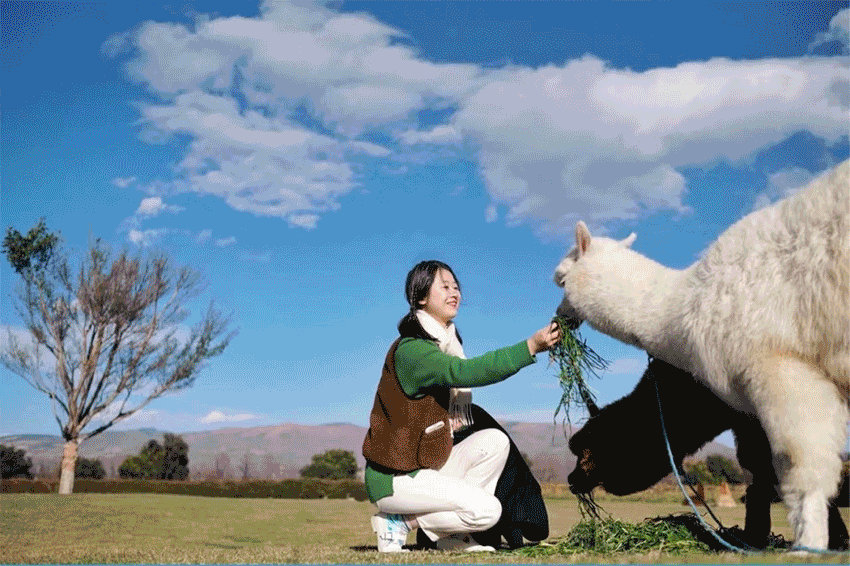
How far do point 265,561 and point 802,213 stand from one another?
446cm

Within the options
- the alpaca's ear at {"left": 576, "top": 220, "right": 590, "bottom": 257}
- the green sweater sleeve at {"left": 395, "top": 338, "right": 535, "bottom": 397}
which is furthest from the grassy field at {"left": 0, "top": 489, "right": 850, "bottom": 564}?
the alpaca's ear at {"left": 576, "top": 220, "right": 590, "bottom": 257}

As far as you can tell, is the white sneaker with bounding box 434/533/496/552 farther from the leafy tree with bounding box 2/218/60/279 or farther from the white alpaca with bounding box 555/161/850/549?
the leafy tree with bounding box 2/218/60/279

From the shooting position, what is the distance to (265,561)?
5902 mm

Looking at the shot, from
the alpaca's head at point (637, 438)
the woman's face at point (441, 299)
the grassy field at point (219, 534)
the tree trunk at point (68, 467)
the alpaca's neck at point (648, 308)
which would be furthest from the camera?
the tree trunk at point (68, 467)

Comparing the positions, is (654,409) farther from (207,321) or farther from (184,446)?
(184,446)

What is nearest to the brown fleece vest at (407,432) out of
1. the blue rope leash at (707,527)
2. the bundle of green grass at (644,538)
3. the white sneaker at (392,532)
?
the white sneaker at (392,532)

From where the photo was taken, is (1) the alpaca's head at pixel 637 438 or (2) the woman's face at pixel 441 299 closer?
(2) the woman's face at pixel 441 299

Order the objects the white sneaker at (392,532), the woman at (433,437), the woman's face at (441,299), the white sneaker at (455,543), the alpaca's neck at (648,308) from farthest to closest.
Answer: the woman's face at (441,299) < the white sneaker at (455,543) < the white sneaker at (392,532) < the woman at (433,437) < the alpaca's neck at (648,308)

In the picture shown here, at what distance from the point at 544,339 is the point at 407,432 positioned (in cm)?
121

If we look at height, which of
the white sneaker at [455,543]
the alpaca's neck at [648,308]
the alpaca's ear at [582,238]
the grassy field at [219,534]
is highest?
the alpaca's ear at [582,238]

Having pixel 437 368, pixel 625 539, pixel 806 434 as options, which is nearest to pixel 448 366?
pixel 437 368

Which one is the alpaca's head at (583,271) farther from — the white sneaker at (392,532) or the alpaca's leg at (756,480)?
the white sneaker at (392,532)

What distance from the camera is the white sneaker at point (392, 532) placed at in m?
5.82

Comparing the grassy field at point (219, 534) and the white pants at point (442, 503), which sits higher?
the white pants at point (442, 503)
